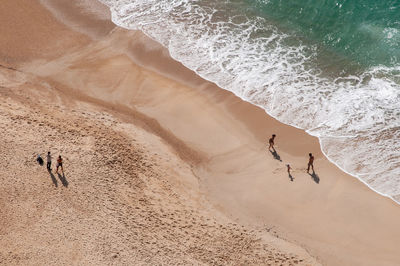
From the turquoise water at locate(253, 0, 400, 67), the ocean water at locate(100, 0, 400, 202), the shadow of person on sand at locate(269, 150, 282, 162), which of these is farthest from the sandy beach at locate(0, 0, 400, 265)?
the turquoise water at locate(253, 0, 400, 67)

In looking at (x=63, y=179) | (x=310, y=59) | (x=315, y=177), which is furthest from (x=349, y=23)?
(x=63, y=179)

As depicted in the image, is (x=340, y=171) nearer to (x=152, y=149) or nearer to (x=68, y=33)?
(x=152, y=149)

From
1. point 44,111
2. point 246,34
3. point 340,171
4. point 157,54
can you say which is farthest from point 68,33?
point 340,171

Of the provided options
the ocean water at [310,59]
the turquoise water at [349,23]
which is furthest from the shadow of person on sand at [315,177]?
the turquoise water at [349,23]

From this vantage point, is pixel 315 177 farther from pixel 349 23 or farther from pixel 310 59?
pixel 349 23

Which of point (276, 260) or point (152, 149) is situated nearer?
point (276, 260)

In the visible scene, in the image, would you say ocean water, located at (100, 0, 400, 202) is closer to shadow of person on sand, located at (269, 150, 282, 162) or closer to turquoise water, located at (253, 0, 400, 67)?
turquoise water, located at (253, 0, 400, 67)

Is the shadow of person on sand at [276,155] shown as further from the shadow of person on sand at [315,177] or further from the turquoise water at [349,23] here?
the turquoise water at [349,23]
